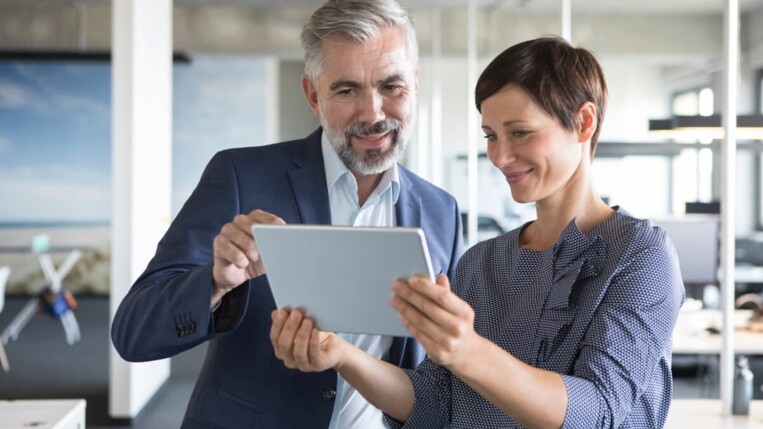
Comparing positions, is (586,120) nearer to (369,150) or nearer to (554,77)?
(554,77)

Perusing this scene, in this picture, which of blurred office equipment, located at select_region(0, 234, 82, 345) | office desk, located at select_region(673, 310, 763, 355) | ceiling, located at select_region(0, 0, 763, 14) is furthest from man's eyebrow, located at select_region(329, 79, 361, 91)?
ceiling, located at select_region(0, 0, 763, 14)

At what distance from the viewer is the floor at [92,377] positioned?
21.2 ft

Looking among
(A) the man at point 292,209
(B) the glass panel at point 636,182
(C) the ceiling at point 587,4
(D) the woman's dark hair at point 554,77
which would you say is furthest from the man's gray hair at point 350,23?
(C) the ceiling at point 587,4

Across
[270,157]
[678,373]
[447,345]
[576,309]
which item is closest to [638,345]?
[576,309]

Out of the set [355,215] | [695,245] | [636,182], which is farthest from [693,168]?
[355,215]

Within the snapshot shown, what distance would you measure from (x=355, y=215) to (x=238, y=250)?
0.55m

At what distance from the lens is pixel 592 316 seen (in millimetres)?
1479

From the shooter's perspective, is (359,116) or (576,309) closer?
(576,309)

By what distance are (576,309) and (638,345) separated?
0.40 feet

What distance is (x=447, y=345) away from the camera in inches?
48.9

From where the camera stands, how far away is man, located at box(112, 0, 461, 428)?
1.85m

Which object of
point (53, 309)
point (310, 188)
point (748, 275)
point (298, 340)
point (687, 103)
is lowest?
point (53, 309)

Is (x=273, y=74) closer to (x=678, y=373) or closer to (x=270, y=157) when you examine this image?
(x=678, y=373)

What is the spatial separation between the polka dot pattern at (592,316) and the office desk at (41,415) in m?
2.18
